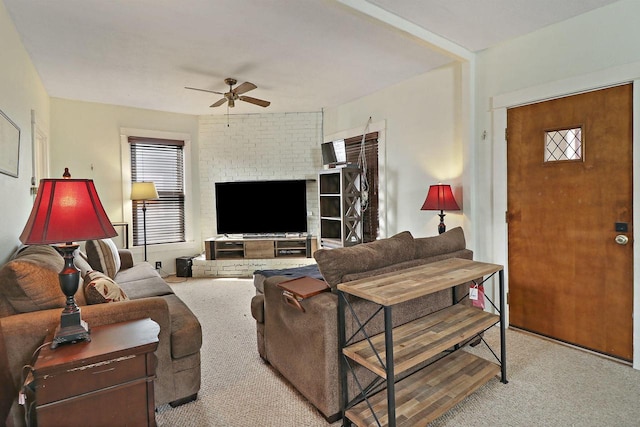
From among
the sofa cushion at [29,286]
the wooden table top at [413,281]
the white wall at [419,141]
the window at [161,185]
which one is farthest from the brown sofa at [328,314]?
the window at [161,185]

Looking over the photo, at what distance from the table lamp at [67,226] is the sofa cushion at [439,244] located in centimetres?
182

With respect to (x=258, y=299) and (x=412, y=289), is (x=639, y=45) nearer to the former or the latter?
(x=412, y=289)

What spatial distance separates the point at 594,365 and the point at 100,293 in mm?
3283

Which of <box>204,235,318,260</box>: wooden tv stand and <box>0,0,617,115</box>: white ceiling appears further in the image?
<box>204,235,318,260</box>: wooden tv stand

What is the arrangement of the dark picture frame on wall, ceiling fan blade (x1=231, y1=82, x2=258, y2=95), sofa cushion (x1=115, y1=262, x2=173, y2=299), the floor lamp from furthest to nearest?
the floor lamp
ceiling fan blade (x1=231, y1=82, x2=258, y2=95)
sofa cushion (x1=115, y1=262, x2=173, y2=299)
the dark picture frame on wall

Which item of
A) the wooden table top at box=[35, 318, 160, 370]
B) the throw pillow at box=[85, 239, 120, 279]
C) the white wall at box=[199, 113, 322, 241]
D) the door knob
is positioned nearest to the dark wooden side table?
the wooden table top at box=[35, 318, 160, 370]

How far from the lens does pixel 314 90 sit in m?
4.37

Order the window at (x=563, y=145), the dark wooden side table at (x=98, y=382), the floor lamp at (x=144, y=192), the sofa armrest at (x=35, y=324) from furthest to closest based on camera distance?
1. the floor lamp at (x=144, y=192)
2. the window at (x=563, y=145)
3. the sofa armrest at (x=35, y=324)
4. the dark wooden side table at (x=98, y=382)

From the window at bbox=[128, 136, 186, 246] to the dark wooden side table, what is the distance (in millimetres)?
4001

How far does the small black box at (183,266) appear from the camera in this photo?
5160 mm

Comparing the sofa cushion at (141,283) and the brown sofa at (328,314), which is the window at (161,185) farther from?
the brown sofa at (328,314)

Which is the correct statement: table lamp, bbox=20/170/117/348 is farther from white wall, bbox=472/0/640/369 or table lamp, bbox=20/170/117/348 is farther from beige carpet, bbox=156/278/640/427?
white wall, bbox=472/0/640/369

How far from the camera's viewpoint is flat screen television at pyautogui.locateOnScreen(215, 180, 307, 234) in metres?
5.39

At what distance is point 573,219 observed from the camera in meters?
2.65
